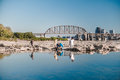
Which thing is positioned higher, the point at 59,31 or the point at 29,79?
the point at 59,31

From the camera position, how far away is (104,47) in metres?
17.0

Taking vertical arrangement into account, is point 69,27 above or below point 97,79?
above

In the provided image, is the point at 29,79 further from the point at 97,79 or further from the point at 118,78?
the point at 118,78

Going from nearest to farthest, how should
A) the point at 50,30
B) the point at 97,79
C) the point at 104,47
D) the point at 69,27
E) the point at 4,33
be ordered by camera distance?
the point at 97,79, the point at 104,47, the point at 4,33, the point at 50,30, the point at 69,27

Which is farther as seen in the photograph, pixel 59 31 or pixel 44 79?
pixel 59 31

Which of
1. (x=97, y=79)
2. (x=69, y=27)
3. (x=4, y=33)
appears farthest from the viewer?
(x=69, y=27)

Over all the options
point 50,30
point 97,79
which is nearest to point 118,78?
point 97,79

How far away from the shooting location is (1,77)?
17.0 feet

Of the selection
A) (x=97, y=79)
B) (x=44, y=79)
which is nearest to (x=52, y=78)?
(x=44, y=79)

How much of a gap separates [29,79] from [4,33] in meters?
36.2

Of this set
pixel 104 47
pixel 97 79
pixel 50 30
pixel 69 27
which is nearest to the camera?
pixel 97 79

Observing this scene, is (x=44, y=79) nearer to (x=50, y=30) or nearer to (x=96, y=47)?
(x=96, y=47)

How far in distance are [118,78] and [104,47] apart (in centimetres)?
1247

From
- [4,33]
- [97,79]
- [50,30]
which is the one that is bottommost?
Result: [97,79]
